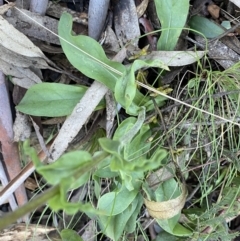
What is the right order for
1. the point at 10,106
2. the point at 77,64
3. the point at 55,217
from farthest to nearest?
1. the point at 55,217
2. the point at 10,106
3. the point at 77,64

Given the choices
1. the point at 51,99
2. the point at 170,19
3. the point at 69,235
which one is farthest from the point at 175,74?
the point at 69,235

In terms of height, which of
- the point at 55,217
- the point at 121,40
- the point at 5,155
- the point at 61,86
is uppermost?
the point at 121,40

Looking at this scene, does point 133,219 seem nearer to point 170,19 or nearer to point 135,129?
point 135,129

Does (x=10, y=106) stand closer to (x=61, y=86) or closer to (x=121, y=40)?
(x=61, y=86)

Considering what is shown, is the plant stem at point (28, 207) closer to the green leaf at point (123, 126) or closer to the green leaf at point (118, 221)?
the green leaf at point (123, 126)

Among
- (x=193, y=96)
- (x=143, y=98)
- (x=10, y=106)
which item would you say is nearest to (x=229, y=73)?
(x=193, y=96)

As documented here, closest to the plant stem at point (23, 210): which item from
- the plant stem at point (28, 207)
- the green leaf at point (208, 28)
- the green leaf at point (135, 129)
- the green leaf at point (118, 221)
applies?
the plant stem at point (28, 207)
